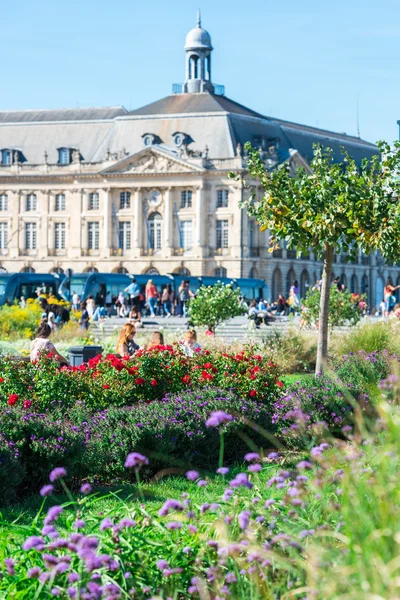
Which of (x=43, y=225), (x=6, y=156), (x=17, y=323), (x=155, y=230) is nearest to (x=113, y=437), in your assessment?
(x=17, y=323)

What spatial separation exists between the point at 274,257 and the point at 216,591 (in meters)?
74.5

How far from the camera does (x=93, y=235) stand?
80562 mm

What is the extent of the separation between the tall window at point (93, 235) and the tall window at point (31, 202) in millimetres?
5056

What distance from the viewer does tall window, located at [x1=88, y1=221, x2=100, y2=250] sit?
80488 millimetres

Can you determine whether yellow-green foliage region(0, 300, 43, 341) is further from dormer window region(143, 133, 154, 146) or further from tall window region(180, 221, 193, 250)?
tall window region(180, 221, 193, 250)

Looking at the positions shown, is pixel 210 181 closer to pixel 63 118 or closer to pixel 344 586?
pixel 63 118

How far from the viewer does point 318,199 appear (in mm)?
15930

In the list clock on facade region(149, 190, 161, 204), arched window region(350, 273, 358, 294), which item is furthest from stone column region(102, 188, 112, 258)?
arched window region(350, 273, 358, 294)

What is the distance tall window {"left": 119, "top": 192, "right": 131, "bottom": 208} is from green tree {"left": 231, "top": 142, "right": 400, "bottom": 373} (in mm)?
63490

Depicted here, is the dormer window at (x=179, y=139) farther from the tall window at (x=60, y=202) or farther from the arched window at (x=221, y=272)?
the tall window at (x=60, y=202)

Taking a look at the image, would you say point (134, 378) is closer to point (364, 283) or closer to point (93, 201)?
point (93, 201)

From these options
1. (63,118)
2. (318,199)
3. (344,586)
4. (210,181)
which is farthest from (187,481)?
(63,118)

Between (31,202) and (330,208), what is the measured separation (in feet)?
226

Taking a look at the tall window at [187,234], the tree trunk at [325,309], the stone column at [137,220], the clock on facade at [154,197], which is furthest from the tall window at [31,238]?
the tree trunk at [325,309]
